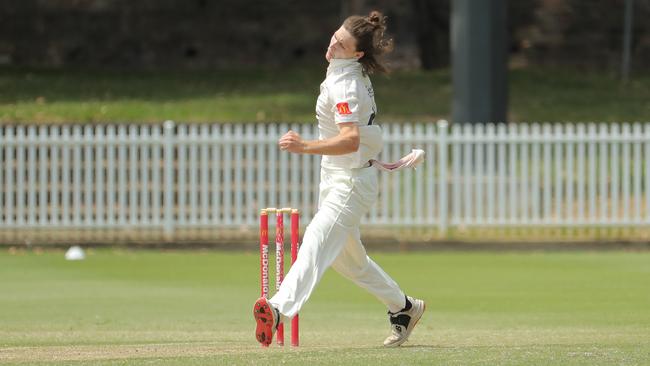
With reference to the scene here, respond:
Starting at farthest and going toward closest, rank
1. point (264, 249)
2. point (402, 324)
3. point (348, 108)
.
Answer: point (402, 324), point (264, 249), point (348, 108)

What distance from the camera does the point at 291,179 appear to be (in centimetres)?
1911

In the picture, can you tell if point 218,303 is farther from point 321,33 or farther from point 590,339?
point 321,33

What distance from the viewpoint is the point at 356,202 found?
8.28 metres

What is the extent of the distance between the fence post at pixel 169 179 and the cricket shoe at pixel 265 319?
35.8 ft

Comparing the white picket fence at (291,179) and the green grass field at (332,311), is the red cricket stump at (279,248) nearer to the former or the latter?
the green grass field at (332,311)

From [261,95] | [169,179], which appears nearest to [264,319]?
[169,179]

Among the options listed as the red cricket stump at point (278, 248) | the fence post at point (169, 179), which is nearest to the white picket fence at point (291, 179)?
the fence post at point (169, 179)

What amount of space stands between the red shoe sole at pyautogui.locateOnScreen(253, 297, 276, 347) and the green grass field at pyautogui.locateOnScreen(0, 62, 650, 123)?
48.4ft

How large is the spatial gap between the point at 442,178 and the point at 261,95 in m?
8.28

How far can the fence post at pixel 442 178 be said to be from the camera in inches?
735

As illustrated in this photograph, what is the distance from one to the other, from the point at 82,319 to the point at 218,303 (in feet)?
5.27

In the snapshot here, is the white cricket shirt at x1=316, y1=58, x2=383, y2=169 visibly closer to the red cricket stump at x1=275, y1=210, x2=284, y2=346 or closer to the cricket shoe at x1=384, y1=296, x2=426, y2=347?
the red cricket stump at x1=275, y1=210, x2=284, y2=346

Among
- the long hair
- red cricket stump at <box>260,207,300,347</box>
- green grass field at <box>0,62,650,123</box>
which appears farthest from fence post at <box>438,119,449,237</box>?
the long hair

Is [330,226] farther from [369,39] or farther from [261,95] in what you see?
[261,95]
